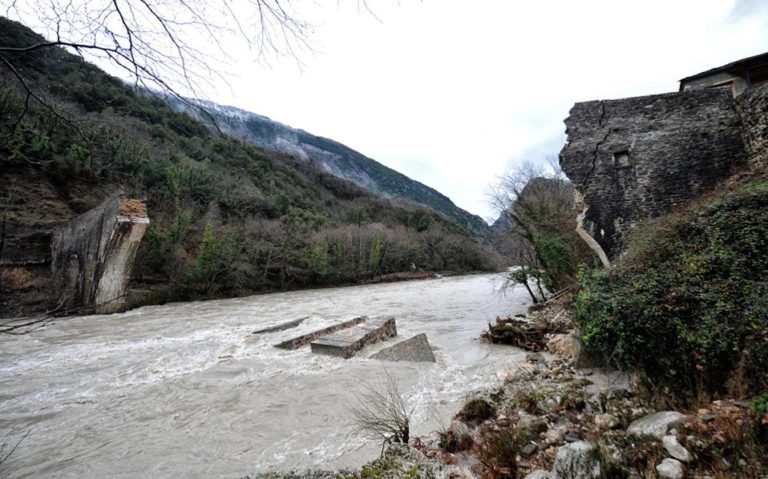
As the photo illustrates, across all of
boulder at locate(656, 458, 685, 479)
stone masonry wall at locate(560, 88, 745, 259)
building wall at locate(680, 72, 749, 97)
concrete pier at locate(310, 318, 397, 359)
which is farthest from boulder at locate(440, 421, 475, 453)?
building wall at locate(680, 72, 749, 97)

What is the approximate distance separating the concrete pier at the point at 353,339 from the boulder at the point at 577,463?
5059 millimetres

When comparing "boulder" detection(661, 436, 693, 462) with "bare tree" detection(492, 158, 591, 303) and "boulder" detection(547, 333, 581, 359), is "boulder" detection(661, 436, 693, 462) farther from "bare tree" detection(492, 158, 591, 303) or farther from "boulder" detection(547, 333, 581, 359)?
"bare tree" detection(492, 158, 591, 303)

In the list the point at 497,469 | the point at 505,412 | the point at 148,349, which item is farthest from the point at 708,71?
the point at 148,349

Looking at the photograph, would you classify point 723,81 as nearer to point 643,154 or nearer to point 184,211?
point 643,154

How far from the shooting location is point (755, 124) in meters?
7.13

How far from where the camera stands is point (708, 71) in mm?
15422

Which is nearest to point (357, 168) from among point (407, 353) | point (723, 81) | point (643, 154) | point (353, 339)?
point (723, 81)

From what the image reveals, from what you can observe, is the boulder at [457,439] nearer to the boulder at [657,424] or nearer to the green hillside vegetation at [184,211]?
the boulder at [657,424]

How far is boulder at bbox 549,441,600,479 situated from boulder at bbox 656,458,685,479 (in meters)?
0.36

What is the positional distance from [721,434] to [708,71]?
2132 cm

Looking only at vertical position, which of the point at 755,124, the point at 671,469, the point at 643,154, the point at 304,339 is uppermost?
the point at 755,124

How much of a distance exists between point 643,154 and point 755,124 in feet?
6.52

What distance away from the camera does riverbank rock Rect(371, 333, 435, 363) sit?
22.5 feet

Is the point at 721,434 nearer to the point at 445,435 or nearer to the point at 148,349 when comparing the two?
the point at 445,435
